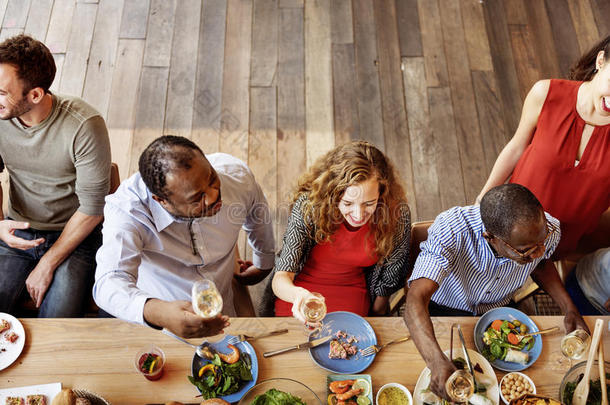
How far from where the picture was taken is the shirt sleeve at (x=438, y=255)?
164cm

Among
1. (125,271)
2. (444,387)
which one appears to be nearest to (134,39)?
(125,271)

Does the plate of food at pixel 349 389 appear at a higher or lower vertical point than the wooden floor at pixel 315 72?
lower

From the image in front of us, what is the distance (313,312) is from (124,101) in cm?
235

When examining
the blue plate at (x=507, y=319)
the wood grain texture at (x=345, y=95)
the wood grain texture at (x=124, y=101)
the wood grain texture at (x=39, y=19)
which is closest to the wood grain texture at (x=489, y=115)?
the wood grain texture at (x=345, y=95)

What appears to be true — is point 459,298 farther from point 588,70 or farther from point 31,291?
point 31,291

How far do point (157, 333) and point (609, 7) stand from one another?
415 cm

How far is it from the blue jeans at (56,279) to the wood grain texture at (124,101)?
3.01ft

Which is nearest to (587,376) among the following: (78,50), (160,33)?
(160,33)

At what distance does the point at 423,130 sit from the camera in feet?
10.4

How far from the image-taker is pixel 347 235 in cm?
188

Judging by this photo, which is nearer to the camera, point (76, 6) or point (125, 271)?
point (125, 271)

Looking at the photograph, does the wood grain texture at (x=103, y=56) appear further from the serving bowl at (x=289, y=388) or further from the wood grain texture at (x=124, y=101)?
the serving bowl at (x=289, y=388)

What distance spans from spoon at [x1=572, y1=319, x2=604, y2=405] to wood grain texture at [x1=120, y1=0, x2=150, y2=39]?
3.38 m

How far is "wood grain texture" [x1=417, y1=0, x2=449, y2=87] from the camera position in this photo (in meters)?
3.35
